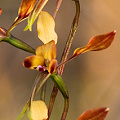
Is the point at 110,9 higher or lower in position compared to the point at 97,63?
higher

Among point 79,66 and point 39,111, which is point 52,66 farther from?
point 79,66

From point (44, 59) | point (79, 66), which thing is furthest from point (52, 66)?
point (79, 66)

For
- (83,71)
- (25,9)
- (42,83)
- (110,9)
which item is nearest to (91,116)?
(42,83)

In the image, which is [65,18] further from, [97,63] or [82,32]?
[97,63]

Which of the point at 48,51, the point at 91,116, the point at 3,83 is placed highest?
the point at 3,83

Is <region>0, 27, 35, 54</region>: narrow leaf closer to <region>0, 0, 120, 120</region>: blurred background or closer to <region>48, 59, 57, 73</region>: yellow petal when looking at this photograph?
<region>48, 59, 57, 73</region>: yellow petal
